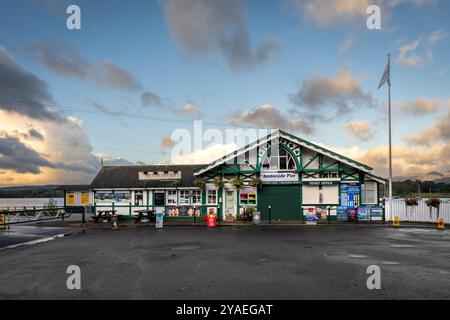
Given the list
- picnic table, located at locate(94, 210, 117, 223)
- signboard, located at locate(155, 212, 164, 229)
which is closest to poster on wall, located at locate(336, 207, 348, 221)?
signboard, located at locate(155, 212, 164, 229)

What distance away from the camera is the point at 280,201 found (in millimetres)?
25609

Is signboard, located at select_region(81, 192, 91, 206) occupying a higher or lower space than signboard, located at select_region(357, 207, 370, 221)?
higher

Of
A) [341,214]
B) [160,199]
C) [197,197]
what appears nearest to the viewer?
[341,214]

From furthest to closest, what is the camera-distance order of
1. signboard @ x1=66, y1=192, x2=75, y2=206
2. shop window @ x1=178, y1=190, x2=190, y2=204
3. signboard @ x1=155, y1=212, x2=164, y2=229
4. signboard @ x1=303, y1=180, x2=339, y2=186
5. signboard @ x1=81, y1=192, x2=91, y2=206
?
1. signboard @ x1=66, y1=192, x2=75, y2=206
2. signboard @ x1=81, y1=192, x2=91, y2=206
3. shop window @ x1=178, y1=190, x2=190, y2=204
4. signboard @ x1=303, y1=180, x2=339, y2=186
5. signboard @ x1=155, y1=212, x2=164, y2=229

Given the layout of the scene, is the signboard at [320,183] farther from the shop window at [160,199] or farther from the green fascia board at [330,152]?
the shop window at [160,199]

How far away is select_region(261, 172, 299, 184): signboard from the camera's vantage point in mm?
25531

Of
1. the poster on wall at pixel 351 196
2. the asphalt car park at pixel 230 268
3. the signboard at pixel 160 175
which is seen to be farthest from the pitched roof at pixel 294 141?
the asphalt car park at pixel 230 268

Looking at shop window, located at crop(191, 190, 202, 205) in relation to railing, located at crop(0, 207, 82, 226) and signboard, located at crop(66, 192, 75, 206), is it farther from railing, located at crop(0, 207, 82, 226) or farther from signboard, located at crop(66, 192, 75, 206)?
signboard, located at crop(66, 192, 75, 206)

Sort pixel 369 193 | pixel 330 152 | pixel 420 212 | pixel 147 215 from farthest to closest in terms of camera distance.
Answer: pixel 147 215 → pixel 420 212 → pixel 369 193 → pixel 330 152

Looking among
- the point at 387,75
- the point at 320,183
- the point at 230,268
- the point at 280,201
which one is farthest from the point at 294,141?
the point at 230,268

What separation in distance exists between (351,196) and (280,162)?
18.4ft

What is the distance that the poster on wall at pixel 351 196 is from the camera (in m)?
24.9

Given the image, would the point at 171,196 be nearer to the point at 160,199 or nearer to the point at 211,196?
the point at 160,199

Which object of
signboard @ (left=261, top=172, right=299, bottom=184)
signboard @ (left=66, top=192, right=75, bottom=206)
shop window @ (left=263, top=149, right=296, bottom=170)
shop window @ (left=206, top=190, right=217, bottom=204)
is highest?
shop window @ (left=263, top=149, right=296, bottom=170)
